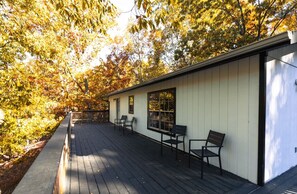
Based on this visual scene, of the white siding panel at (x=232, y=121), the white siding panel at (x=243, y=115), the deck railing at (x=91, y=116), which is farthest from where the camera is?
the deck railing at (x=91, y=116)

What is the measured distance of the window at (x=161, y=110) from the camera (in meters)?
5.74

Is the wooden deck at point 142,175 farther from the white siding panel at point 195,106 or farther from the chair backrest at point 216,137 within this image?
the white siding panel at point 195,106

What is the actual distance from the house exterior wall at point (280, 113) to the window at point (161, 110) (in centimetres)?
278

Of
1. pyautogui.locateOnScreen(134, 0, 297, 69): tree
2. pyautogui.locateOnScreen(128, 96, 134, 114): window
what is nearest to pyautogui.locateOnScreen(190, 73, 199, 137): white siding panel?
pyautogui.locateOnScreen(134, 0, 297, 69): tree

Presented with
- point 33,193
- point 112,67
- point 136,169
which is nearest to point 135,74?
point 112,67

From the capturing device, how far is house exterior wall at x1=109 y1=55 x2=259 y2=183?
10.3 feet

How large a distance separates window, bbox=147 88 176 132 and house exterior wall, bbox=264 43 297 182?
9.10 feet

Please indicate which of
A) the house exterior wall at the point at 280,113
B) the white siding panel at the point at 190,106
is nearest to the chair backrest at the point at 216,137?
the house exterior wall at the point at 280,113

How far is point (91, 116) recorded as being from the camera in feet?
42.9

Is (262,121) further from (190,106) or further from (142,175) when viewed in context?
(142,175)

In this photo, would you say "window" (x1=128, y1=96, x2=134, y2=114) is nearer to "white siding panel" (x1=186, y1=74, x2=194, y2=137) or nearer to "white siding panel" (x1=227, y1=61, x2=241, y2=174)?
"white siding panel" (x1=186, y1=74, x2=194, y2=137)

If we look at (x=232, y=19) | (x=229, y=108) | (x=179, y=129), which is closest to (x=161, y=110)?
(x=179, y=129)

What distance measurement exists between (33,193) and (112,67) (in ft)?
52.4

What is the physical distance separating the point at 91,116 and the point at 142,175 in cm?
1052
